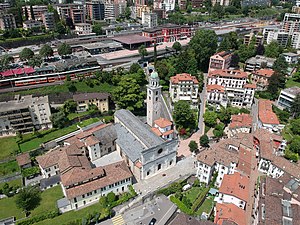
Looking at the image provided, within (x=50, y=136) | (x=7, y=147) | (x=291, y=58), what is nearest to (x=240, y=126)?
(x=50, y=136)

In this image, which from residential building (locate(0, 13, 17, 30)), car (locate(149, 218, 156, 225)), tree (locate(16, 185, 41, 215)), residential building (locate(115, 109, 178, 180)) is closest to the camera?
car (locate(149, 218, 156, 225))

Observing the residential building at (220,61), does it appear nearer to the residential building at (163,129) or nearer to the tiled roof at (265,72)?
the tiled roof at (265,72)

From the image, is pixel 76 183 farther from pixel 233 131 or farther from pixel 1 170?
pixel 233 131

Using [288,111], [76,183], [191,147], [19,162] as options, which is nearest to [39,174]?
[19,162]

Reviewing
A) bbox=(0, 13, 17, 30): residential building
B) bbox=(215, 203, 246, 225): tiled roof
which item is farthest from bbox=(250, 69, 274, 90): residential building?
bbox=(0, 13, 17, 30): residential building

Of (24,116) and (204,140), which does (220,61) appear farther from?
(24,116)

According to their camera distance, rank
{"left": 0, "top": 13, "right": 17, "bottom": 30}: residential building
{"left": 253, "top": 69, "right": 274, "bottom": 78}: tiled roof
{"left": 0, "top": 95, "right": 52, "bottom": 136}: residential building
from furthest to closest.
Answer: {"left": 0, "top": 13, "right": 17, "bottom": 30}: residential building, {"left": 253, "top": 69, "right": 274, "bottom": 78}: tiled roof, {"left": 0, "top": 95, "right": 52, "bottom": 136}: residential building

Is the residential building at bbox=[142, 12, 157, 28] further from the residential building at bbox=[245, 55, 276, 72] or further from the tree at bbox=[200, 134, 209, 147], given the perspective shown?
the tree at bbox=[200, 134, 209, 147]

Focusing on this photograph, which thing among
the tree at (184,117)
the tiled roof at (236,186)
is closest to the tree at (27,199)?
the tiled roof at (236,186)
